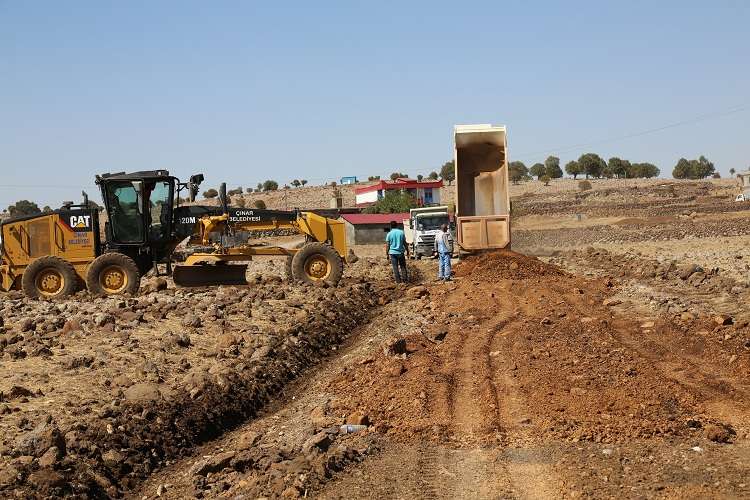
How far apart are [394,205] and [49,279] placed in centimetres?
4403

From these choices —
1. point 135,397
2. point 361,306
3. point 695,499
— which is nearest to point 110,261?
point 361,306

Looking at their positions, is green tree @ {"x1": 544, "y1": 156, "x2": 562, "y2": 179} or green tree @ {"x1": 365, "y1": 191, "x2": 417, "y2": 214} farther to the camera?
green tree @ {"x1": 544, "y1": 156, "x2": 562, "y2": 179}

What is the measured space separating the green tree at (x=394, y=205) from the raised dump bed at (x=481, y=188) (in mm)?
35565

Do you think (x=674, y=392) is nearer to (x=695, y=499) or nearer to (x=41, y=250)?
(x=695, y=499)

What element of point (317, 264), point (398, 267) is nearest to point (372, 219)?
point (398, 267)

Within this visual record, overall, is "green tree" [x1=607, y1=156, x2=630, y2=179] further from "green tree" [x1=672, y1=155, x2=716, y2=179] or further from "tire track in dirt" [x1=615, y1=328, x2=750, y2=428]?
"tire track in dirt" [x1=615, y1=328, x2=750, y2=428]

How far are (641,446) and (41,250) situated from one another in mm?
15782

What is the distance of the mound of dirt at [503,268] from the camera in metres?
21.7

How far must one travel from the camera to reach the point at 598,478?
657 centimetres

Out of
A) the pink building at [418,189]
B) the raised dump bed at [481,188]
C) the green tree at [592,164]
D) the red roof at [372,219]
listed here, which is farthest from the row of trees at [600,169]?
the raised dump bed at [481,188]

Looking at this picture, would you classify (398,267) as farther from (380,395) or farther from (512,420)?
(512,420)

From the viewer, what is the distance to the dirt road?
6680mm

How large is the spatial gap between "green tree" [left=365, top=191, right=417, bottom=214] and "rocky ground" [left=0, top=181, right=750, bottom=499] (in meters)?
43.8

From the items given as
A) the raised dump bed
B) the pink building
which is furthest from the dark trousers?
the pink building
